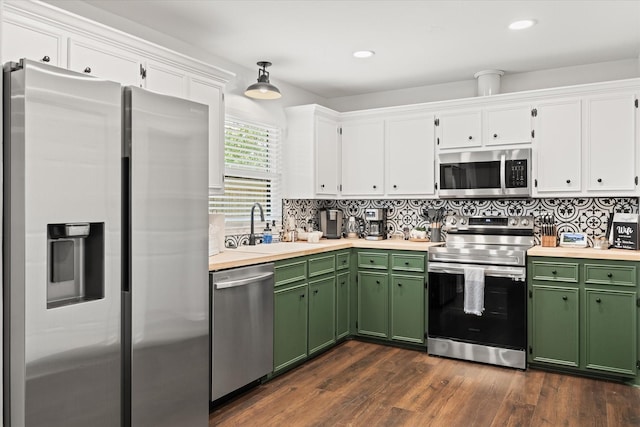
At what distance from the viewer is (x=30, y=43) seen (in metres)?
2.36

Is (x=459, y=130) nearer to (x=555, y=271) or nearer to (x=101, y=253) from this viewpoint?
(x=555, y=271)

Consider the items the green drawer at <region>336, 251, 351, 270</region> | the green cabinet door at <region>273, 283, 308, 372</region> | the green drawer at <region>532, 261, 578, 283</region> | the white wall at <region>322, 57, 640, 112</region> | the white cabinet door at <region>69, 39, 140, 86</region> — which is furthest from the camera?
the green drawer at <region>336, 251, 351, 270</region>

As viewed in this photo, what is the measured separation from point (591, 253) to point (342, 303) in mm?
2001

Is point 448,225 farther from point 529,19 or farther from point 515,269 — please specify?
point 529,19

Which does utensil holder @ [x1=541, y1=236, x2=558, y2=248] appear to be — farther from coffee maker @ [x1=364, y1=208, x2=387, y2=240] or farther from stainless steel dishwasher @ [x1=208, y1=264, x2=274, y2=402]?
stainless steel dishwasher @ [x1=208, y1=264, x2=274, y2=402]

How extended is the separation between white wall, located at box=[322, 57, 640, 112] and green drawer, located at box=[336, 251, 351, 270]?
1753 mm

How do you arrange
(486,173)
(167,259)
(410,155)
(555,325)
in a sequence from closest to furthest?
(167,259), (555,325), (486,173), (410,155)

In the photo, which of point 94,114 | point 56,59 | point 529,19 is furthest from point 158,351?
point 529,19

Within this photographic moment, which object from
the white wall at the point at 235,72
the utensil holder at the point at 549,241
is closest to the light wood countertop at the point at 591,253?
the utensil holder at the point at 549,241

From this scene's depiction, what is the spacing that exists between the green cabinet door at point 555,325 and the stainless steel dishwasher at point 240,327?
2.02 m

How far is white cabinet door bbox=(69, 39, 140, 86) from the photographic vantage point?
8.46 ft

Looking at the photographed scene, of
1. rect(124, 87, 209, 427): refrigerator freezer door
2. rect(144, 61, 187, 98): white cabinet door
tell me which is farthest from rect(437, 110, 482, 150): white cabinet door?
rect(124, 87, 209, 427): refrigerator freezer door

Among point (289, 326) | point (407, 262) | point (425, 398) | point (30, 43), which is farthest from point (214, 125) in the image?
point (425, 398)

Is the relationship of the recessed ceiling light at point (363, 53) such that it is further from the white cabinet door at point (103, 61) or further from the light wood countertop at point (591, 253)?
the light wood countertop at point (591, 253)
